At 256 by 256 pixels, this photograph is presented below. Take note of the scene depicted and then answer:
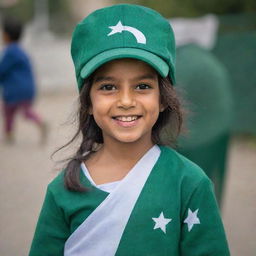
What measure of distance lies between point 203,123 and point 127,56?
7.03 feet

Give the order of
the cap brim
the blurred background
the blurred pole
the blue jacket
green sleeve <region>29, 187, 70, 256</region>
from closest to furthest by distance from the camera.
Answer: the cap brim
green sleeve <region>29, 187, 70, 256</region>
the blurred background
the blue jacket
the blurred pole

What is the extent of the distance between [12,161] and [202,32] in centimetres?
319

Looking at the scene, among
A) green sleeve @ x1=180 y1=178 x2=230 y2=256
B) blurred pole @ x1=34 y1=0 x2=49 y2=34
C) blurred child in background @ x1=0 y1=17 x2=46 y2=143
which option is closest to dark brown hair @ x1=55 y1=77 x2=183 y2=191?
green sleeve @ x1=180 y1=178 x2=230 y2=256

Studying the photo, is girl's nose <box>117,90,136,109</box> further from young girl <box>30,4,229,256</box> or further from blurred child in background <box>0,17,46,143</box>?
blurred child in background <box>0,17,46,143</box>

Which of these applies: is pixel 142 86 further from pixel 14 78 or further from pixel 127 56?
pixel 14 78

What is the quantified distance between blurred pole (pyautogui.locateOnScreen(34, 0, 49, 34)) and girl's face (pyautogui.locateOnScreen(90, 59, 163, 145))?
15.5m


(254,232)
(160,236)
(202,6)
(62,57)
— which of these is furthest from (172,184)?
(62,57)

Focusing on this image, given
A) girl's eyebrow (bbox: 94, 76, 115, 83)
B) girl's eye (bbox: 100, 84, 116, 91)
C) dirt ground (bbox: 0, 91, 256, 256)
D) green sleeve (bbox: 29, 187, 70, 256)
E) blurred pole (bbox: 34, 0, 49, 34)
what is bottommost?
dirt ground (bbox: 0, 91, 256, 256)

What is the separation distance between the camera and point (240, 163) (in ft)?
22.4

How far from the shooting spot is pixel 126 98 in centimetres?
205

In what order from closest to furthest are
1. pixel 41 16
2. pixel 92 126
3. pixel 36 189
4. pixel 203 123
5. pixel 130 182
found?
pixel 130 182 → pixel 92 126 → pixel 203 123 → pixel 36 189 → pixel 41 16

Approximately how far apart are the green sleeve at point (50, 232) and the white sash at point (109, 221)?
6cm

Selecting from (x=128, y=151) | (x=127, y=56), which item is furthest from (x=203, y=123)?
(x=127, y=56)

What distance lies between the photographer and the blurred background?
4098 millimetres
